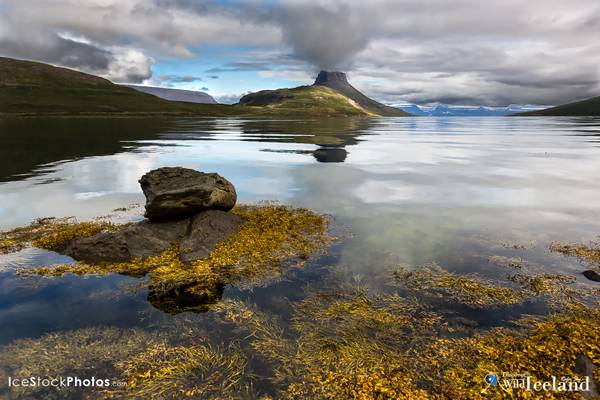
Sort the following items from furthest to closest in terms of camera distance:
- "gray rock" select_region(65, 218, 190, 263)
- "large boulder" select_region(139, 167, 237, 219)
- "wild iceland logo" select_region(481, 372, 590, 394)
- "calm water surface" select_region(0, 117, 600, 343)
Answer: "large boulder" select_region(139, 167, 237, 219) → "gray rock" select_region(65, 218, 190, 263) → "calm water surface" select_region(0, 117, 600, 343) → "wild iceland logo" select_region(481, 372, 590, 394)

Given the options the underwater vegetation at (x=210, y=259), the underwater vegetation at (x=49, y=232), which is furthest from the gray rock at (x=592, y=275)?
the underwater vegetation at (x=49, y=232)

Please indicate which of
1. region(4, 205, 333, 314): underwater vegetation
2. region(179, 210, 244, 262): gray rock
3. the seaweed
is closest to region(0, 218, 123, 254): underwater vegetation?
region(4, 205, 333, 314): underwater vegetation

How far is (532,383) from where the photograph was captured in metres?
10.6

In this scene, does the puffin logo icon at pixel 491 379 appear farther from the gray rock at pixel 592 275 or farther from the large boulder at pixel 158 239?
the large boulder at pixel 158 239

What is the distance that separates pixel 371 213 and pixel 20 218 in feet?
87.9

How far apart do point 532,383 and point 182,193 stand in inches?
787

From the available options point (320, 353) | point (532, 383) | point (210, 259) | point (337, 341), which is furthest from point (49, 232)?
point (532, 383)

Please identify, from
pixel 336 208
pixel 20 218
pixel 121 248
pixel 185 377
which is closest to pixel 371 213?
pixel 336 208

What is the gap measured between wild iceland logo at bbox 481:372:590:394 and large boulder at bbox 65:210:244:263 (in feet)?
48.1

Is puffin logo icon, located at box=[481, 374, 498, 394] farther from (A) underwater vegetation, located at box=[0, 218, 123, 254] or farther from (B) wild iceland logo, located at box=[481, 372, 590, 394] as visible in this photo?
(A) underwater vegetation, located at box=[0, 218, 123, 254]

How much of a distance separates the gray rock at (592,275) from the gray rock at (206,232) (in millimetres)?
19346

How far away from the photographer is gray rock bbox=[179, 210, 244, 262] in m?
20.2

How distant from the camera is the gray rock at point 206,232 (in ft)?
66.2

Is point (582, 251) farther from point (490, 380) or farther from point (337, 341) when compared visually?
point (337, 341)
